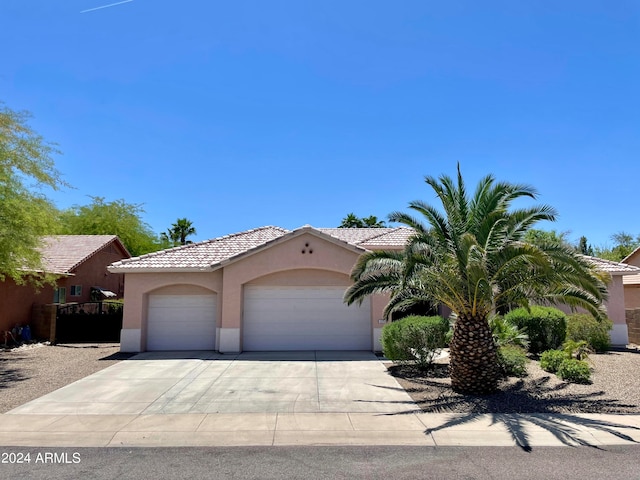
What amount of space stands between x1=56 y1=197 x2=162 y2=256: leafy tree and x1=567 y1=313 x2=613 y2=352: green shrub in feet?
116

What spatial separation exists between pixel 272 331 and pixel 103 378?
19.9ft

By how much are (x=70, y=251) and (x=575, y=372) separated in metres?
26.1

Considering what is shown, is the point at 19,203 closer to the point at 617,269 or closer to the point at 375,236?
the point at 375,236

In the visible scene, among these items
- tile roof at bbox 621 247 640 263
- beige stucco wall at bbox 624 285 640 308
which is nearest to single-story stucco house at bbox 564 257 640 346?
beige stucco wall at bbox 624 285 640 308

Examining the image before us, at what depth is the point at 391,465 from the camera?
6020 millimetres

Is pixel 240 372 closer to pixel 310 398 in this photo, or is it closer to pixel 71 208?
pixel 310 398

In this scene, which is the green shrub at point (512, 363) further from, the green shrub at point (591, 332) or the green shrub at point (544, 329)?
the green shrub at point (591, 332)

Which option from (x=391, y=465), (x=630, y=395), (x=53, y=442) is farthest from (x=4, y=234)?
(x=630, y=395)

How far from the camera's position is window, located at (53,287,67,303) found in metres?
23.0

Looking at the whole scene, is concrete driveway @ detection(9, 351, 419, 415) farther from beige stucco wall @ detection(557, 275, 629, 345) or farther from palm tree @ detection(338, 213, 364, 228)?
palm tree @ detection(338, 213, 364, 228)

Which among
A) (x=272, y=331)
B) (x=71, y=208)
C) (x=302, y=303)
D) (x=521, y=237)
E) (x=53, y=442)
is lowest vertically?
(x=53, y=442)

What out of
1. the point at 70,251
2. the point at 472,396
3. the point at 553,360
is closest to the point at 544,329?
the point at 553,360

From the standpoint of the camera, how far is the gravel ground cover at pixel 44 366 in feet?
33.5

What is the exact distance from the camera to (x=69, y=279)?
24484 millimetres
